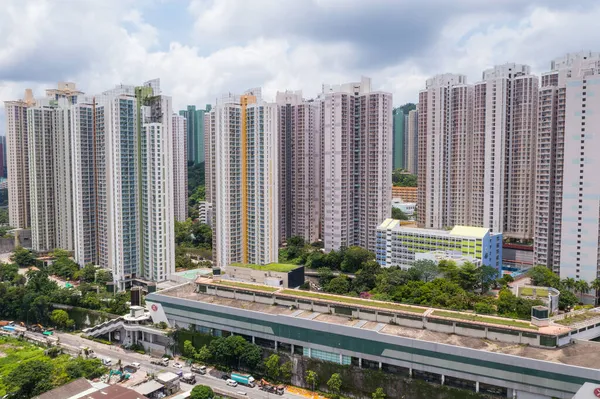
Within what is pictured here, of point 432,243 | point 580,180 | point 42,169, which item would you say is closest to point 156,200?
point 42,169

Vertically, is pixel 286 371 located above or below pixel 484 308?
below

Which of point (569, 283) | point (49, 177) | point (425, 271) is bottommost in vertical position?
point (569, 283)

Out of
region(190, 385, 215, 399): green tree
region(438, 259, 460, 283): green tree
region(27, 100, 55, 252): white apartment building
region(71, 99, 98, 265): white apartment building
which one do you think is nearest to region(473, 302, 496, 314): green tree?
region(438, 259, 460, 283): green tree

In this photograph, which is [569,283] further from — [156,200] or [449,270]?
[156,200]

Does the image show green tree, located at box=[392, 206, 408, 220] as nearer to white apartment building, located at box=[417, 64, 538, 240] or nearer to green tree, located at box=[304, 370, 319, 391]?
white apartment building, located at box=[417, 64, 538, 240]

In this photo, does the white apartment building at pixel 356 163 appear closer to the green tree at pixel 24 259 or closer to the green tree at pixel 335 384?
the green tree at pixel 335 384

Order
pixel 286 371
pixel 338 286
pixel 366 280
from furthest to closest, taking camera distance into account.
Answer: pixel 366 280
pixel 338 286
pixel 286 371
